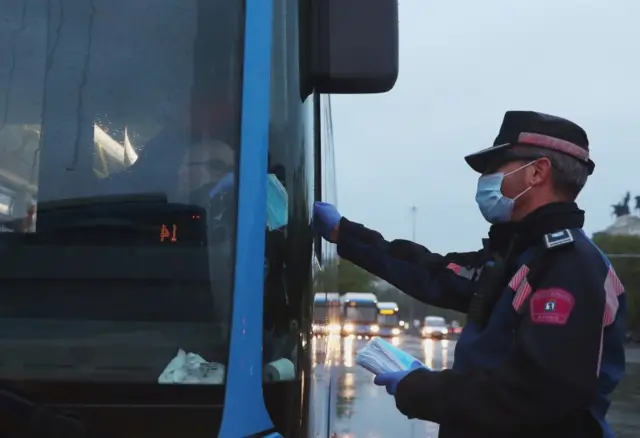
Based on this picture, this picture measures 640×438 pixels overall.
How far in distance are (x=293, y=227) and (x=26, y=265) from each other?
78 cm

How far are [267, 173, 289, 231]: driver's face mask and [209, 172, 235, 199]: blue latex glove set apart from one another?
0.11 metres

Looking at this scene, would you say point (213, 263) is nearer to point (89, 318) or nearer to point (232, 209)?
point (232, 209)

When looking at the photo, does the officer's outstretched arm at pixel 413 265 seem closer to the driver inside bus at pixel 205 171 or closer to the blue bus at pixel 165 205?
the blue bus at pixel 165 205

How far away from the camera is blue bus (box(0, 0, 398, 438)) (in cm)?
247

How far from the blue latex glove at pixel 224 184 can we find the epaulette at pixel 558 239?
94 cm

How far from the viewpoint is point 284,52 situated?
2762 mm

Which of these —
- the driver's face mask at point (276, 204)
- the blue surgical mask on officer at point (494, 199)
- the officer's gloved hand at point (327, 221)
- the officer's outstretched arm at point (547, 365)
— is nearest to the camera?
the officer's outstretched arm at point (547, 365)

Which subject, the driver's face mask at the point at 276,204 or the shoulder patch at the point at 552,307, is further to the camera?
the driver's face mask at the point at 276,204

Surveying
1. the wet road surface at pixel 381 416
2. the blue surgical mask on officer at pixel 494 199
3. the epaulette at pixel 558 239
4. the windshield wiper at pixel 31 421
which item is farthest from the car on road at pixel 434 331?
the windshield wiper at pixel 31 421

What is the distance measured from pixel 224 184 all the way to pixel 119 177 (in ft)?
1.04

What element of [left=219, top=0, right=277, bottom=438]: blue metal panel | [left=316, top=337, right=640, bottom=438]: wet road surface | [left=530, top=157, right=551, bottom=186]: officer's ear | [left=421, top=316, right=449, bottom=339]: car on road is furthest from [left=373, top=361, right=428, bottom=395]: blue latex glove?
[left=421, top=316, right=449, bottom=339]: car on road

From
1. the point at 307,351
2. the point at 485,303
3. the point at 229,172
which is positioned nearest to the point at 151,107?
the point at 229,172

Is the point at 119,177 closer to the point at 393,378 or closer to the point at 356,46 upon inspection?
the point at 356,46

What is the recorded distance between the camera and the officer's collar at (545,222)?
2697mm
